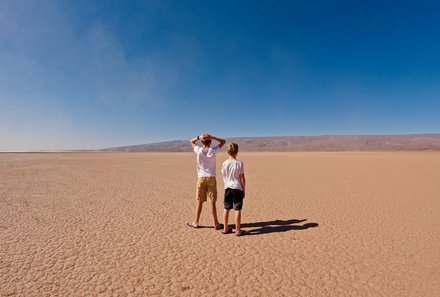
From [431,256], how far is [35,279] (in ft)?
19.9

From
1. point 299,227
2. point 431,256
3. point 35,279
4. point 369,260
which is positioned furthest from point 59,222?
point 431,256

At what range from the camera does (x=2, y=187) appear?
12.0m

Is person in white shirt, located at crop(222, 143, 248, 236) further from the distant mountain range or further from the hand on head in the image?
the distant mountain range

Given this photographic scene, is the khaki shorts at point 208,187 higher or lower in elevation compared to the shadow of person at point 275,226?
higher

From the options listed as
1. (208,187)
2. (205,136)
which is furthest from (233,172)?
(205,136)

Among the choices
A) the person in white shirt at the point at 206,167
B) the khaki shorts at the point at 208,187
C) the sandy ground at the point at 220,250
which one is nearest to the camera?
the sandy ground at the point at 220,250

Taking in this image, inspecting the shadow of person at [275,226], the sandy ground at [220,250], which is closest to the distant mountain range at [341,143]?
the sandy ground at [220,250]

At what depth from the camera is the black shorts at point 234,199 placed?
496 centimetres

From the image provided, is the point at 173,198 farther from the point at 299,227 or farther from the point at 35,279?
the point at 35,279

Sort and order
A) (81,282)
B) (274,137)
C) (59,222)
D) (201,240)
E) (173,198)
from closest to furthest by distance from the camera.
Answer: (81,282)
(201,240)
(59,222)
(173,198)
(274,137)

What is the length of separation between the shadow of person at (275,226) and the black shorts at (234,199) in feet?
3.06

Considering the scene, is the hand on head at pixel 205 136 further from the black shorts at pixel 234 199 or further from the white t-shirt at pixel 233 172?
the black shorts at pixel 234 199

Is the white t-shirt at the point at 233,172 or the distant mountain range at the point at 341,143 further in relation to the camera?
the distant mountain range at the point at 341,143

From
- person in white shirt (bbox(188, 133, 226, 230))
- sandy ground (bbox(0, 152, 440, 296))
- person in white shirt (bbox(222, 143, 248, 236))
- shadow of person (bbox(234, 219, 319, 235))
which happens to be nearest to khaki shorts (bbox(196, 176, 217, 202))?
person in white shirt (bbox(188, 133, 226, 230))
